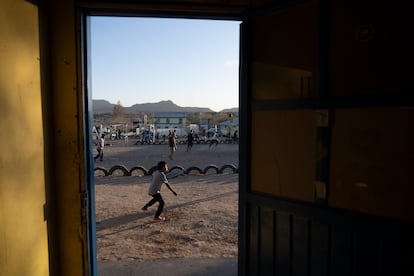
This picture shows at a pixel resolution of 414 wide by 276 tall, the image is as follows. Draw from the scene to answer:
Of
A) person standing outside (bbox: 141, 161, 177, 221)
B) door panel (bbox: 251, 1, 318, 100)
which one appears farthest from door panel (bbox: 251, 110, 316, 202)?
person standing outside (bbox: 141, 161, 177, 221)

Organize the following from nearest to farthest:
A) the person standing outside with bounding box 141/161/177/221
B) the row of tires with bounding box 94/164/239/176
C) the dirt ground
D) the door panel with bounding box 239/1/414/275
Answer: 1. the door panel with bounding box 239/1/414/275
2. the dirt ground
3. the person standing outside with bounding box 141/161/177/221
4. the row of tires with bounding box 94/164/239/176

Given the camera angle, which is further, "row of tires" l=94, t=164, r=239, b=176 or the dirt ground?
"row of tires" l=94, t=164, r=239, b=176

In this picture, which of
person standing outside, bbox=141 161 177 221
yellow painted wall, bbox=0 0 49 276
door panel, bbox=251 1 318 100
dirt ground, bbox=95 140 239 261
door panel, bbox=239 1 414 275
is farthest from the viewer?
person standing outside, bbox=141 161 177 221

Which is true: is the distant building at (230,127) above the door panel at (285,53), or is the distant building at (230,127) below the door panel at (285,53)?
below

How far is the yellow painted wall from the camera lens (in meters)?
1.86

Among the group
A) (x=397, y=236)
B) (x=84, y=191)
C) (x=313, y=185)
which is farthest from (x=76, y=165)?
(x=397, y=236)

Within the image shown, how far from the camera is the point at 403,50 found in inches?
64.2

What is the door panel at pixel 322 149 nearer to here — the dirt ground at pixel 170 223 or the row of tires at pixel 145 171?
the dirt ground at pixel 170 223

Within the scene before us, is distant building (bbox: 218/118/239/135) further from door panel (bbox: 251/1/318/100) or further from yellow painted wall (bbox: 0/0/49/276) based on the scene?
yellow painted wall (bbox: 0/0/49/276)

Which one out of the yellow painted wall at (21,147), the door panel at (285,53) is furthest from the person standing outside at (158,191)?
the door panel at (285,53)

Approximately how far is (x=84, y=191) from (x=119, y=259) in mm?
Result: 2319

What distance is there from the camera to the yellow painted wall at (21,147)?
186 cm

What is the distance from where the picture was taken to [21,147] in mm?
2043

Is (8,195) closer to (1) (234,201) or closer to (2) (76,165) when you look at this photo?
(2) (76,165)
